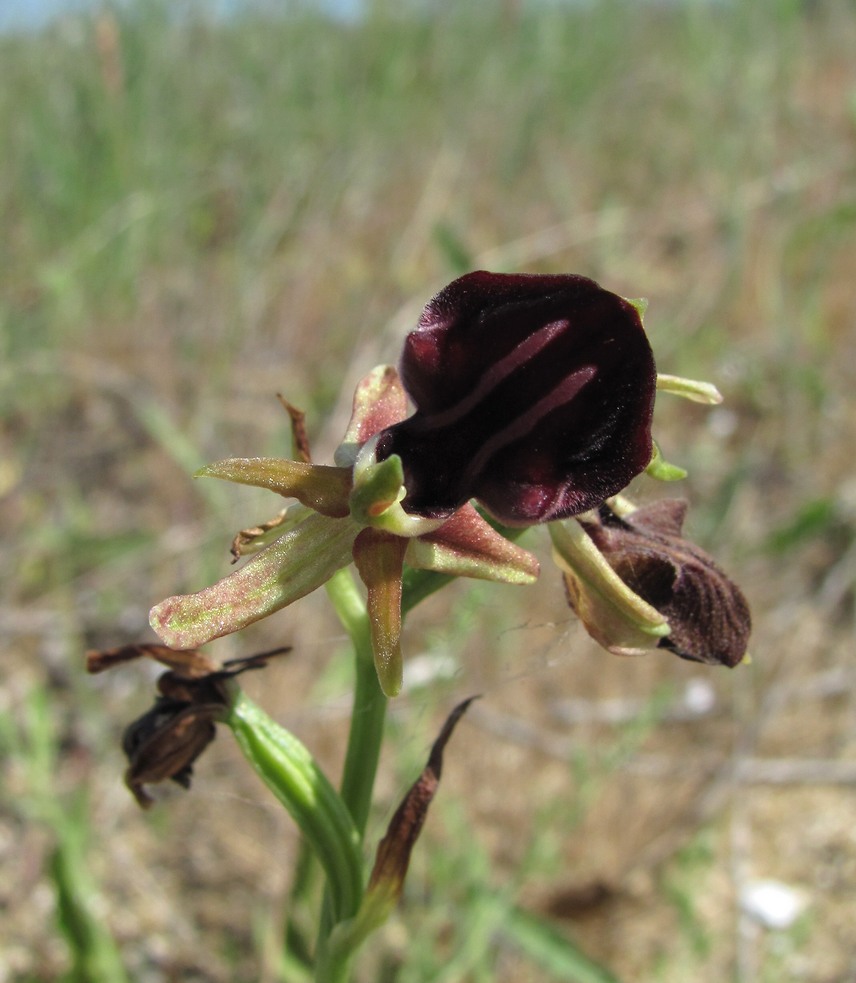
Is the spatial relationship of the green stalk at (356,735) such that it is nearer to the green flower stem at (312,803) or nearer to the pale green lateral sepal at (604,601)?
the green flower stem at (312,803)

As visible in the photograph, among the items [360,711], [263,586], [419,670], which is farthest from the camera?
[419,670]

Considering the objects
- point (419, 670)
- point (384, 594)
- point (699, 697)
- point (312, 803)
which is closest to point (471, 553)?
point (384, 594)

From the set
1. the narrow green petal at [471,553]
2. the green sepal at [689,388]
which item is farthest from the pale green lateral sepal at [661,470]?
the narrow green petal at [471,553]

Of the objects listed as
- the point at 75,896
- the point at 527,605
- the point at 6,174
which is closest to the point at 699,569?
the point at 75,896

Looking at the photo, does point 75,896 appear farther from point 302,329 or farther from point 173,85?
point 173,85

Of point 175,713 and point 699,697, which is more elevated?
point 175,713

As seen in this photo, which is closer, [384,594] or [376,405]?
[384,594]

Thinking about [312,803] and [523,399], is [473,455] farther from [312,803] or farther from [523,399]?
[312,803]

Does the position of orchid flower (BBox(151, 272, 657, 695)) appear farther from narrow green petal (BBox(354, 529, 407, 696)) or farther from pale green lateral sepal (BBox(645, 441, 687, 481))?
pale green lateral sepal (BBox(645, 441, 687, 481))
